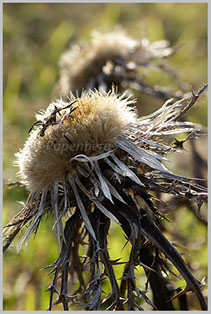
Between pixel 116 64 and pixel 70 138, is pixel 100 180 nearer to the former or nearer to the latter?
pixel 70 138

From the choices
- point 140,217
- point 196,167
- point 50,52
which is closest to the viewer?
point 140,217

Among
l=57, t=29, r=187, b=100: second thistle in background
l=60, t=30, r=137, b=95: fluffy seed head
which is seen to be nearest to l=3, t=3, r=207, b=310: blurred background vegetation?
l=57, t=29, r=187, b=100: second thistle in background

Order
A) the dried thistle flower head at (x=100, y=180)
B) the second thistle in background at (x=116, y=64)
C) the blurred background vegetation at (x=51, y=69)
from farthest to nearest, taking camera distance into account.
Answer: the second thistle in background at (x=116, y=64) < the blurred background vegetation at (x=51, y=69) < the dried thistle flower head at (x=100, y=180)

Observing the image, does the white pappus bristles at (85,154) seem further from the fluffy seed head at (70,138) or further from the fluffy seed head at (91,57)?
the fluffy seed head at (91,57)

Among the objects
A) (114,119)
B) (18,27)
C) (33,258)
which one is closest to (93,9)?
(18,27)

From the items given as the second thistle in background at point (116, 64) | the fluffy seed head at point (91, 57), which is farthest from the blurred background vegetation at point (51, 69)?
the fluffy seed head at point (91, 57)

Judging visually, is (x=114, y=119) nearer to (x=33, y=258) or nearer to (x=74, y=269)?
(x=74, y=269)

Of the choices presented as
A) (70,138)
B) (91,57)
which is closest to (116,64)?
(91,57)
